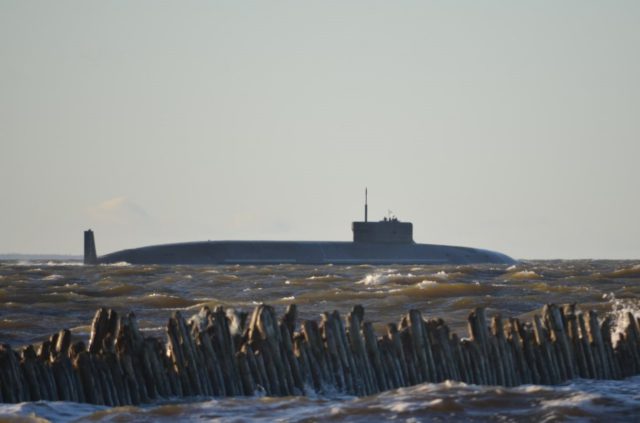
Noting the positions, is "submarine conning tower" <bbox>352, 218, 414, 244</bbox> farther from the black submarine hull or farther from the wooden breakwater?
the wooden breakwater

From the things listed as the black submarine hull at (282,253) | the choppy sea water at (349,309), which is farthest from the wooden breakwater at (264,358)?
the black submarine hull at (282,253)

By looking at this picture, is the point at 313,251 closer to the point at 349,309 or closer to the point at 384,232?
the point at 384,232

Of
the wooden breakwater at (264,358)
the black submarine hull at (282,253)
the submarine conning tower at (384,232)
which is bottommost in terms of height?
the wooden breakwater at (264,358)

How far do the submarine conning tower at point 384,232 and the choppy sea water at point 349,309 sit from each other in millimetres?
35554

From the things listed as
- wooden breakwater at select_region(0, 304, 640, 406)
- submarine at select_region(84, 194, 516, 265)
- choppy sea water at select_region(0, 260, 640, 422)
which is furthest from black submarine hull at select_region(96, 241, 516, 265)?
wooden breakwater at select_region(0, 304, 640, 406)

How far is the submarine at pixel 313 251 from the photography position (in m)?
107

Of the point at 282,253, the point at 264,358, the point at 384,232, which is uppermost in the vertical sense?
the point at 384,232

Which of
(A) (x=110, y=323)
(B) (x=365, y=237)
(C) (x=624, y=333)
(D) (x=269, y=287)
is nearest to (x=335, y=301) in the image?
(D) (x=269, y=287)

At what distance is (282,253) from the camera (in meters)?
108

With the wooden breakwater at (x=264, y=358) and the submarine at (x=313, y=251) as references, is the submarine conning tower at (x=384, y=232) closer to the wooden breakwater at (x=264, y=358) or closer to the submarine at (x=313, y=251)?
the submarine at (x=313, y=251)

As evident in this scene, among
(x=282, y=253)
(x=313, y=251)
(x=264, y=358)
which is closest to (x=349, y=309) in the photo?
(x=264, y=358)

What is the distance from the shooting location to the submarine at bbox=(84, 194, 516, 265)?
107375mm

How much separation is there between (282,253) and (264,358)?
89252mm

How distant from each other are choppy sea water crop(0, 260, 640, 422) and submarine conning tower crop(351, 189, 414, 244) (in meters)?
35.6
